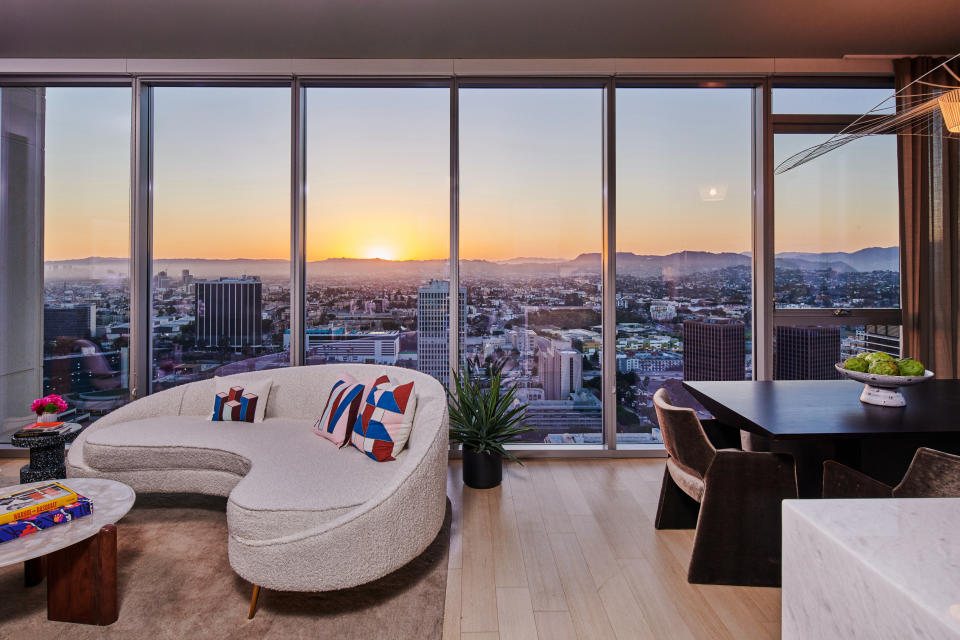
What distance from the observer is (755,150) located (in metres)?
3.76

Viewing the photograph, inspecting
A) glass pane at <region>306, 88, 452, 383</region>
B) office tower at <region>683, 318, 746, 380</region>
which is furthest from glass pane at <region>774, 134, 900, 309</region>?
glass pane at <region>306, 88, 452, 383</region>

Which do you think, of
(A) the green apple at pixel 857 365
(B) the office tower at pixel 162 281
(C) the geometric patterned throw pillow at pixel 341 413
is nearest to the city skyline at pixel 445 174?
(B) the office tower at pixel 162 281

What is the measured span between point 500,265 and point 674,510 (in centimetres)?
206

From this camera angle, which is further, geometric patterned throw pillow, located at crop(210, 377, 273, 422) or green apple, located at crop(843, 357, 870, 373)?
geometric patterned throw pillow, located at crop(210, 377, 273, 422)

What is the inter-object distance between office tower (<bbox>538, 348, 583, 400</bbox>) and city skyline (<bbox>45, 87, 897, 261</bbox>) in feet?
2.55

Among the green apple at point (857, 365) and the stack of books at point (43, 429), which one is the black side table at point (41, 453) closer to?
the stack of books at point (43, 429)

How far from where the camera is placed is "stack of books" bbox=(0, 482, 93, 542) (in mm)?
1734

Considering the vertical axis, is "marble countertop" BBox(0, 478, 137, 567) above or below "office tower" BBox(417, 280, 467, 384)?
below

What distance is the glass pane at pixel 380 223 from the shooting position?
375 centimetres

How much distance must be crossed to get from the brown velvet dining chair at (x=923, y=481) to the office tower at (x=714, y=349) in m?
2.04

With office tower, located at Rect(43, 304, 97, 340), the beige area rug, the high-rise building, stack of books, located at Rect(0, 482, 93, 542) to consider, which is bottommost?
the beige area rug

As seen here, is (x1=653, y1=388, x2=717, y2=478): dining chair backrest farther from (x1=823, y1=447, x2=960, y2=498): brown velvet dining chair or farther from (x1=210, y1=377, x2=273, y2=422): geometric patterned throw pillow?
(x1=210, y1=377, x2=273, y2=422): geometric patterned throw pillow

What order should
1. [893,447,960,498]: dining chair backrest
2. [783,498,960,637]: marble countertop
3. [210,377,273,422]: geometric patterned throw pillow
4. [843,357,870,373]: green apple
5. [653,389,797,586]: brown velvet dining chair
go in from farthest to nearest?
[210,377,273,422]: geometric patterned throw pillow < [843,357,870,373]: green apple < [653,389,797,586]: brown velvet dining chair < [893,447,960,498]: dining chair backrest < [783,498,960,637]: marble countertop

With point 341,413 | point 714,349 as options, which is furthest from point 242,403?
point 714,349
